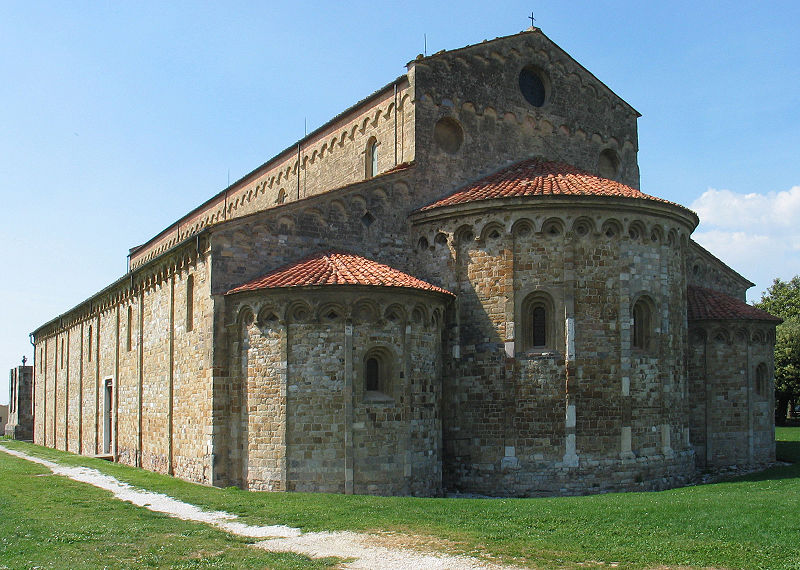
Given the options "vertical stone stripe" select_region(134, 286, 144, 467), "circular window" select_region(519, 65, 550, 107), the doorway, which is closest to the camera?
"circular window" select_region(519, 65, 550, 107)

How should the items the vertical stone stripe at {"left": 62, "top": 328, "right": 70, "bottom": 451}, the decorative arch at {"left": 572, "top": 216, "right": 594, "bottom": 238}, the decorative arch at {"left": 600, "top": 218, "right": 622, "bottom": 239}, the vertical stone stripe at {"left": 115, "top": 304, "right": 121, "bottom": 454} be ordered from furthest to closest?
the vertical stone stripe at {"left": 62, "top": 328, "right": 70, "bottom": 451}
the vertical stone stripe at {"left": 115, "top": 304, "right": 121, "bottom": 454}
the decorative arch at {"left": 600, "top": 218, "right": 622, "bottom": 239}
the decorative arch at {"left": 572, "top": 216, "right": 594, "bottom": 238}

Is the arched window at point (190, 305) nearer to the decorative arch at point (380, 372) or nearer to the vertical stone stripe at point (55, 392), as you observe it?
the decorative arch at point (380, 372)

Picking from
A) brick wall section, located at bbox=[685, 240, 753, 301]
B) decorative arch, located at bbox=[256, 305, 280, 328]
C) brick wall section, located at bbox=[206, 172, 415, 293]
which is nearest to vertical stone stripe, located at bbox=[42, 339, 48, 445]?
brick wall section, located at bbox=[206, 172, 415, 293]

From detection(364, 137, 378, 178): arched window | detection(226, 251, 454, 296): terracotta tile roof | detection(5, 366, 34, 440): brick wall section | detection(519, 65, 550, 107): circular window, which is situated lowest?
detection(5, 366, 34, 440): brick wall section

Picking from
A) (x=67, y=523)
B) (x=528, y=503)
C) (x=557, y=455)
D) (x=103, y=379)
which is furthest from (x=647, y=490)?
(x=103, y=379)

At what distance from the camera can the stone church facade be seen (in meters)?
17.2

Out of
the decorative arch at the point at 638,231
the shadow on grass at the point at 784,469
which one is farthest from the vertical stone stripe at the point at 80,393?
the shadow on grass at the point at 784,469

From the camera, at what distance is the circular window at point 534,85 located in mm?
23361

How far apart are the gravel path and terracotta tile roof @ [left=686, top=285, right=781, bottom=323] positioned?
14404 millimetres

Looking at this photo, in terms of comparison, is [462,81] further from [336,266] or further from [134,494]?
[134,494]

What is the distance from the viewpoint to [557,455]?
59.8ft

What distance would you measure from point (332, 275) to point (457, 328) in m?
3.80

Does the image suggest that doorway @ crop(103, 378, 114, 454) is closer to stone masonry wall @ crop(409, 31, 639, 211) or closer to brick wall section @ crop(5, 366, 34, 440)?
stone masonry wall @ crop(409, 31, 639, 211)

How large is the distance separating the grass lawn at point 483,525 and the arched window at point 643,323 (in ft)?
11.9
